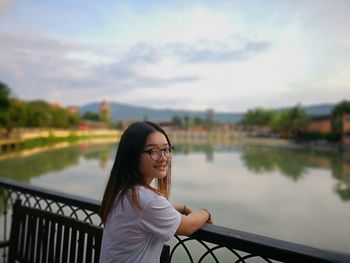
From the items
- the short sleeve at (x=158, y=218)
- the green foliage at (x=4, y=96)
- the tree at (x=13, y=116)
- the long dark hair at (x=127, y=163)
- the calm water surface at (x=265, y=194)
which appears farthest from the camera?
the tree at (x=13, y=116)

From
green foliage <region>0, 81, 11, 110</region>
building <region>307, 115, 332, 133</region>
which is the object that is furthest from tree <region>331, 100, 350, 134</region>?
green foliage <region>0, 81, 11, 110</region>

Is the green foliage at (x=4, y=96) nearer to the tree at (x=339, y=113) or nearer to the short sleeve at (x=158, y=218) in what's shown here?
the short sleeve at (x=158, y=218)

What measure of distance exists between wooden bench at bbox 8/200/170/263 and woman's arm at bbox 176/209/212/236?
0.20 meters

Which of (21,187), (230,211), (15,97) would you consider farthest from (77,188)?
(15,97)

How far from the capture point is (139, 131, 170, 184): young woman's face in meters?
1.33

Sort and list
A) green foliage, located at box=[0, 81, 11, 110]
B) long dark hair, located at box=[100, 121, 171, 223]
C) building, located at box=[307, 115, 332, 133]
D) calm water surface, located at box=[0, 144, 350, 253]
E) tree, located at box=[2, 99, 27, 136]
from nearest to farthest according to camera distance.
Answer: long dark hair, located at box=[100, 121, 171, 223] → calm water surface, located at box=[0, 144, 350, 253] → green foliage, located at box=[0, 81, 11, 110] → tree, located at box=[2, 99, 27, 136] → building, located at box=[307, 115, 332, 133]

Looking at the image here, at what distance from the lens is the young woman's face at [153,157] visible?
1.33 meters

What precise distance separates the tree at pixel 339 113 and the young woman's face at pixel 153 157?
41.1 m

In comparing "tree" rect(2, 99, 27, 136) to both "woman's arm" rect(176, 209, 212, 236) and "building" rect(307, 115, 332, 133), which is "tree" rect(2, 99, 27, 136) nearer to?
"woman's arm" rect(176, 209, 212, 236)

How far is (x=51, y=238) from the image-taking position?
6.53 feet

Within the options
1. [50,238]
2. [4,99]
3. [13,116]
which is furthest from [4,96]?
[50,238]

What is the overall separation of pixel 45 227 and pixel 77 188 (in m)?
12.0

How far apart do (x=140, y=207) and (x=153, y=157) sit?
0.70 feet

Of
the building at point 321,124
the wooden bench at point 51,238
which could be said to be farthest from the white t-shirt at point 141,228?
the building at point 321,124
